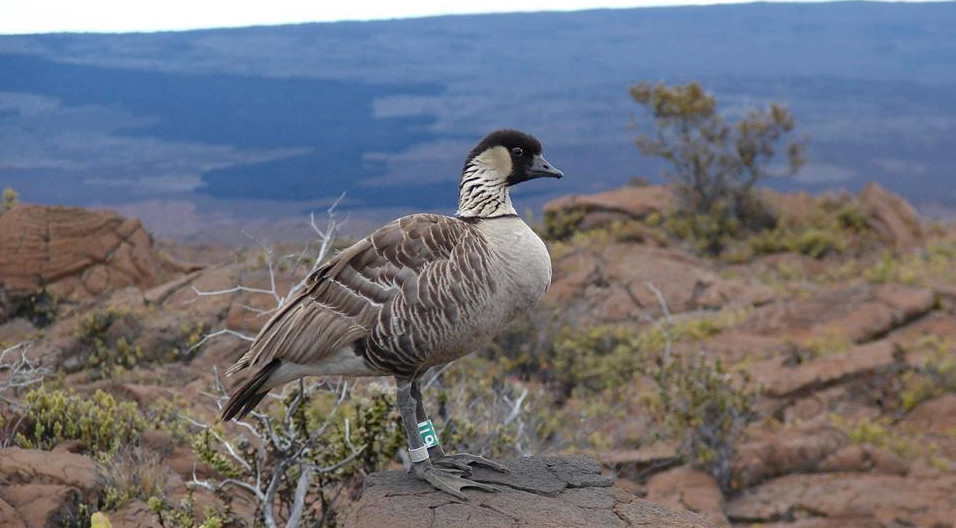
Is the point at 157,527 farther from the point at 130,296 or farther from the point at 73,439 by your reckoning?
the point at 130,296

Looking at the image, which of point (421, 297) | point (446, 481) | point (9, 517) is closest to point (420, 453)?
point (446, 481)

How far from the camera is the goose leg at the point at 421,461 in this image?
6.34 meters

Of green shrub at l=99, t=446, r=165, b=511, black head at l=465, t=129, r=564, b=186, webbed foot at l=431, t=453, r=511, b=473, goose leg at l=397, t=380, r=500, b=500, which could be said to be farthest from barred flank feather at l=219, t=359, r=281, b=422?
green shrub at l=99, t=446, r=165, b=511

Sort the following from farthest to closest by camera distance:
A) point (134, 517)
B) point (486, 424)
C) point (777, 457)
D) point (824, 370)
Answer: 1. point (824, 370)
2. point (777, 457)
3. point (486, 424)
4. point (134, 517)

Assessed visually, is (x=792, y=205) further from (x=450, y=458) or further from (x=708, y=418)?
(x=450, y=458)

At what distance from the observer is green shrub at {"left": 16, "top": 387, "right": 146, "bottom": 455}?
9180 millimetres

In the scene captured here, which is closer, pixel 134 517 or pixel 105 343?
pixel 134 517

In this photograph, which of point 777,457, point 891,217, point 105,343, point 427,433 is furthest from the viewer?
point 891,217

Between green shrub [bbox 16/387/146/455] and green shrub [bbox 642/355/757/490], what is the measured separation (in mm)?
6060

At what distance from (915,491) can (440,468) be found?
668 cm

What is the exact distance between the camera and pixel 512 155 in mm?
6254

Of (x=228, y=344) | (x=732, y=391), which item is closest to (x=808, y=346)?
(x=732, y=391)

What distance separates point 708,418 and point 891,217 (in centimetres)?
1900

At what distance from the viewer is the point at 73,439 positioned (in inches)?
367
